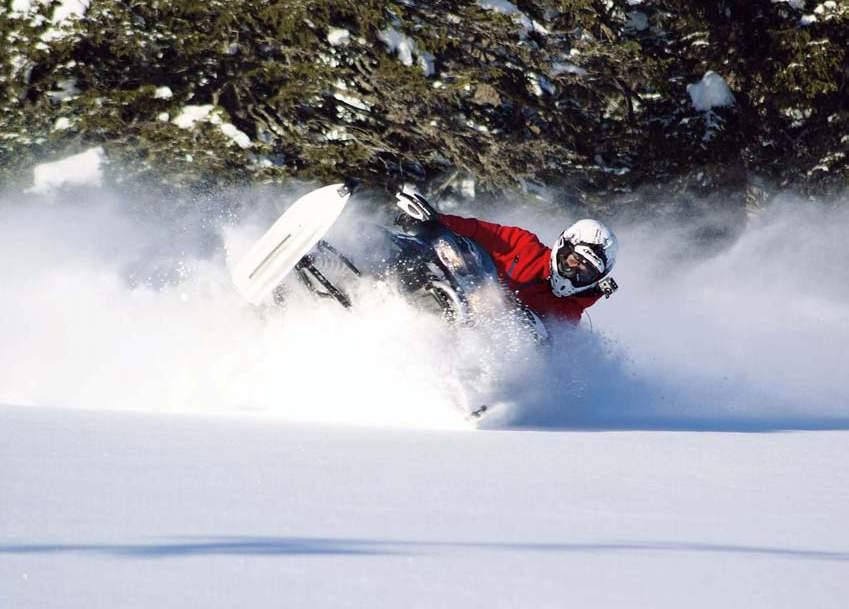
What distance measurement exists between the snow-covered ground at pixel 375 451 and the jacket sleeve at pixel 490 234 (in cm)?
76

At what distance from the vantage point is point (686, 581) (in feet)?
11.6

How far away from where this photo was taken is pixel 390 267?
8.12m

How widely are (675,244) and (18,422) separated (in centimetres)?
1588

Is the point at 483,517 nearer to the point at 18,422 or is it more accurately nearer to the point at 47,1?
the point at 18,422

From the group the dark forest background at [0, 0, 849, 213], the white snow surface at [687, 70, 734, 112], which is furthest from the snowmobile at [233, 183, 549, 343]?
the white snow surface at [687, 70, 734, 112]

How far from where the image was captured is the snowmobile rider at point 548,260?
8.27 metres

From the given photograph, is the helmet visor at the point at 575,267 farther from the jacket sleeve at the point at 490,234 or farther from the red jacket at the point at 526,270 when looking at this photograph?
the jacket sleeve at the point at 490,234

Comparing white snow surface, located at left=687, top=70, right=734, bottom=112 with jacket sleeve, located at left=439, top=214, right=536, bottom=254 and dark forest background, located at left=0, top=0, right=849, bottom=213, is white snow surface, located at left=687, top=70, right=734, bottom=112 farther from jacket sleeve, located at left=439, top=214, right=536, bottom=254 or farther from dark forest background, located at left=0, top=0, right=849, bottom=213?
jacket sleeve, located at left=439, top=214, right=536, bottom=254

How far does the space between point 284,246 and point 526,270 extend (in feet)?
5.15

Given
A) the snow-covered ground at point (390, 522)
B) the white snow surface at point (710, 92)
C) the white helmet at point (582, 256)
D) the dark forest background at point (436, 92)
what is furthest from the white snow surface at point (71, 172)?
the snow-covered ground at point (390, 522)

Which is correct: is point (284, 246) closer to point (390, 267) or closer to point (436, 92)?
point (390, 267)

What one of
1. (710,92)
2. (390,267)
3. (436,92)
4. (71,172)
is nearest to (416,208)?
(390,267)

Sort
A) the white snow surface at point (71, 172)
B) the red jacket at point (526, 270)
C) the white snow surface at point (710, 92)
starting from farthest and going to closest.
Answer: the white snow surface at point (710, 92) < the white snow surface at point (71, 172) < the red jacket at point (526, 270)

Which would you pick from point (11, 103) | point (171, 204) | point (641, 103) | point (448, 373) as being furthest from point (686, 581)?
point (641, 103)
